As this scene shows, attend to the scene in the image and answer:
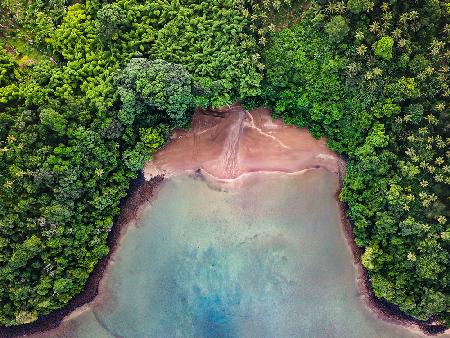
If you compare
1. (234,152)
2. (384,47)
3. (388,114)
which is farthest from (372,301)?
(384,47)

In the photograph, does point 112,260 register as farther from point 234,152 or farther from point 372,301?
point 372,301

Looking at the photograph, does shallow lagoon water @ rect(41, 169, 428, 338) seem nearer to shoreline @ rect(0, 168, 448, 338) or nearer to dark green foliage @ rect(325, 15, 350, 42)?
shoreline @ rect(0, 168, 448, 338)

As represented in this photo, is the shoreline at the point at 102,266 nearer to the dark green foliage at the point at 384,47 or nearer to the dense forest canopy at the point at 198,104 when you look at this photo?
the dense forest canopy at the point at 198,104

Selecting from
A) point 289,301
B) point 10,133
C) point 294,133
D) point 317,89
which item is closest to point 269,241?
point 289,301

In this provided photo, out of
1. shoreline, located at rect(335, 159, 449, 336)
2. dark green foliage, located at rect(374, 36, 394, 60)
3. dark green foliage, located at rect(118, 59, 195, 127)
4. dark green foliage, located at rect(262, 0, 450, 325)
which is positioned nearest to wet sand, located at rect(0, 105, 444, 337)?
shoreline, located at rect(335, 159, 449, 336)

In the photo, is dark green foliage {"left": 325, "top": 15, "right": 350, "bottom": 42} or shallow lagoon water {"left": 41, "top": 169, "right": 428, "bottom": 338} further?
shallow lagoon water {"left": 41, "top": 169, "right": 428, "bottom": 338}

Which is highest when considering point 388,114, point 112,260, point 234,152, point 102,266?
point 388,114

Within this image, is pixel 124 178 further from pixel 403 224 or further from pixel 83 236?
pixel 403 224
